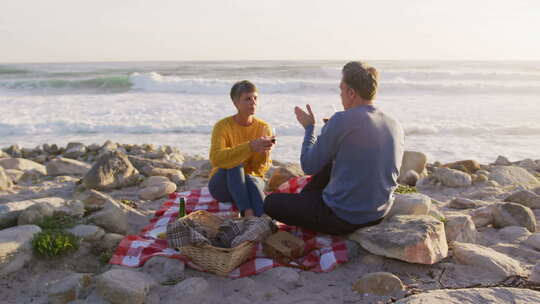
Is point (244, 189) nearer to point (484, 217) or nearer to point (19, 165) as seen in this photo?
point (484, 217)

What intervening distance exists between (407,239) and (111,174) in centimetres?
438

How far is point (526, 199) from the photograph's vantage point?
16.6 ft

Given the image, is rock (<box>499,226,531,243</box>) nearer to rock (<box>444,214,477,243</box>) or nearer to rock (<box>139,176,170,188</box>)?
rock (<box>444,214,477,243</box>)

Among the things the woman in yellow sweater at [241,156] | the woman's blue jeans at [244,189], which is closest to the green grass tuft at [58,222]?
the woman in yellow sweater at [241,156]

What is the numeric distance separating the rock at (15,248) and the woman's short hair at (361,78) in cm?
302

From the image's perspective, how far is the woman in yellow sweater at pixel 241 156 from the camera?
4.29m

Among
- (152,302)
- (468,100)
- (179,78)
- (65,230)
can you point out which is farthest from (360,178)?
(179,78)

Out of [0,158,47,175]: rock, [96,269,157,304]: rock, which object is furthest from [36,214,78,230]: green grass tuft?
[0,158,47,175]: rock

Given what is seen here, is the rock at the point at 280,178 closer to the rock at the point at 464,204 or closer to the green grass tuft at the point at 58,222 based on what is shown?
the rock at the point at 464,204

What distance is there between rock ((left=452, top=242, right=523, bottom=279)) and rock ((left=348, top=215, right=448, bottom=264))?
15 centimetres

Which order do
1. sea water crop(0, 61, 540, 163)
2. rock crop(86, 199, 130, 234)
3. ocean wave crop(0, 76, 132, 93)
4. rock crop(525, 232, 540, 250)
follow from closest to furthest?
rock crop(525, 232, 540, 250)
rock crop(86, 199, 130, 234)
sea water crop(0, 61, 540, 163)
ocean wave crop(0, 76, 132, 93)

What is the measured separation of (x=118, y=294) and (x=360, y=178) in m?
1.97

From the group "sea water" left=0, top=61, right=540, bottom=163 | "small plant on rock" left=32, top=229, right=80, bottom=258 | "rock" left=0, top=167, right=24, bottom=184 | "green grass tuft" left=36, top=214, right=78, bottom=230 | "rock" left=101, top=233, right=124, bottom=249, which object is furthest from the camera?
"sea water" left=0, top=61, right=540, bottom=163

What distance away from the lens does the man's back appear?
325 centimetres
